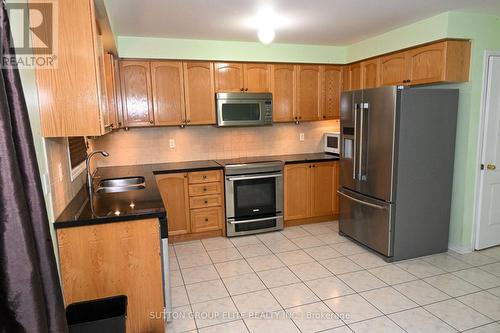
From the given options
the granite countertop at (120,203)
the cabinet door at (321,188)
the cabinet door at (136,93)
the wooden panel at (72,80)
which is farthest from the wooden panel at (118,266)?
the cabinet door at (321,188)

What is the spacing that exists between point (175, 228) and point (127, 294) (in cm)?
183

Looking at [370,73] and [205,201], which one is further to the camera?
[370,73]

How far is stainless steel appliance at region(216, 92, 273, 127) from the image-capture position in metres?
4.05

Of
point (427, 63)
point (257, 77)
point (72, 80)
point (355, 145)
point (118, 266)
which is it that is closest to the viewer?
point (72, 80)

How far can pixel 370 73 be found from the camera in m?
4.14

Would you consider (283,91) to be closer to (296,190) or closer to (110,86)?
(296,190)

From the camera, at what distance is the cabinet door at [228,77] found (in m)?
4.07

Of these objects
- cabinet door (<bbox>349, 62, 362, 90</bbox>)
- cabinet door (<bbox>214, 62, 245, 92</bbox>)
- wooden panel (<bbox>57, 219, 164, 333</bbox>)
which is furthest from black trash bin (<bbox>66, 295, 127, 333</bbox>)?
cabinet door (<bbox>349, 62, 362, 90</bbox>)

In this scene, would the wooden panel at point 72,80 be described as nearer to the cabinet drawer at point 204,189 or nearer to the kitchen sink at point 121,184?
the kitchen sink at point 121,184

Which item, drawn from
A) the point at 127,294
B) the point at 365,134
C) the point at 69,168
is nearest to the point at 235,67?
the point at 365,134

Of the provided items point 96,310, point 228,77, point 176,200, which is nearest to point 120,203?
point 96,310

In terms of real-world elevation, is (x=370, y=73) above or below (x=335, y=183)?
above

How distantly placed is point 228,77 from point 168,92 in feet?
2.51

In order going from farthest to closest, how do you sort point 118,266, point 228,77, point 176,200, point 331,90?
point 331,90
point 228,77
point 176,200
point 118,266
